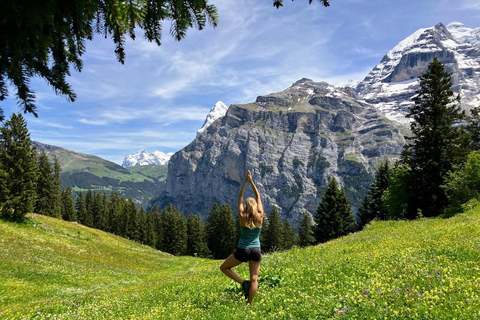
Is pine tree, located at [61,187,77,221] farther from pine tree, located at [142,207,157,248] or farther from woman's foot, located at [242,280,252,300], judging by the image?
woman's foot, located at [242,280,252,300]

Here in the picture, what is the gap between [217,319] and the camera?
21.2 feet

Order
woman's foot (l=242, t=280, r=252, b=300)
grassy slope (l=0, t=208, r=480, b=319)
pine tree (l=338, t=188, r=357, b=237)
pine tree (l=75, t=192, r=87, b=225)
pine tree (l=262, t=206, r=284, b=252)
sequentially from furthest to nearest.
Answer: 1. pine tree (l=75, t=192, r=87, b=225)
2. pine tree (l=262, t=206, r=284, b=252)
3. pine tree (l=338, t=188, r=357, b=237)
4. woman's foot (l=242, t=280, r=252, b=300)
5. grassy slope (l=0, t=208, r=480, b=319)

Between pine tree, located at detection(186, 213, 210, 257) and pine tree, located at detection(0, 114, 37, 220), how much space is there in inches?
2219

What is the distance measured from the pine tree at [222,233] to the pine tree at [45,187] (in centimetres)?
4452

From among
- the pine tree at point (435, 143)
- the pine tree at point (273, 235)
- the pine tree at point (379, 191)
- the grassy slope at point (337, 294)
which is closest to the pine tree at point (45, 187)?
the pine tree at point (273, 235)

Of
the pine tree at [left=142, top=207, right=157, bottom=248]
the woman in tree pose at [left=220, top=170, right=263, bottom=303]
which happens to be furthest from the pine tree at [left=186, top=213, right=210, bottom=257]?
the woman in tree pose at [left=220, top=170, right=263, bottom=303]

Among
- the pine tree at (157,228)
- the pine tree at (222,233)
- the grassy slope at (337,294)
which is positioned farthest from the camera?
the pine tree at (157,228)

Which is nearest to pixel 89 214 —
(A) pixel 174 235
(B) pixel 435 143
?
(A) pixel 174 235

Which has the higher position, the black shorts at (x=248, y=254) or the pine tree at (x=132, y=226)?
the black shorts at (x=248, y=254)

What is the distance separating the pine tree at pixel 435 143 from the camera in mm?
31250

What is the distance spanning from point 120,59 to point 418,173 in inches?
1535

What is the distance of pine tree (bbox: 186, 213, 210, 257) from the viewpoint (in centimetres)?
8425

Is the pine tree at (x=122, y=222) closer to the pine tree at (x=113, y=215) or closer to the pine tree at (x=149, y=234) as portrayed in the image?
the pine tree at (x=113, y=215)

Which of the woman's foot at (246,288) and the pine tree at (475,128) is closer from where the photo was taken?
the woman's foot at (246,288)
